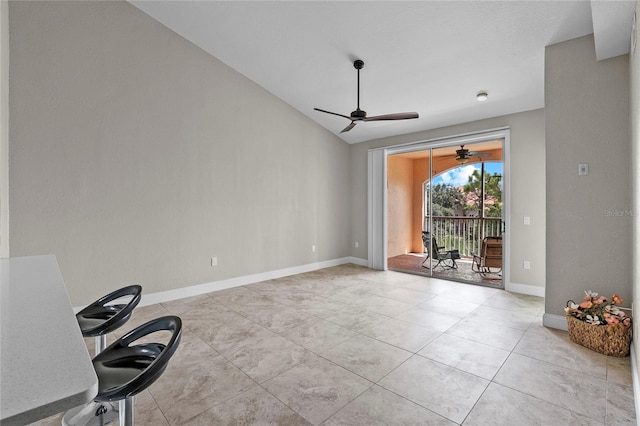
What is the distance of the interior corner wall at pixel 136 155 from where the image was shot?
129 inches

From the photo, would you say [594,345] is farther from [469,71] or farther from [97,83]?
[97,83]

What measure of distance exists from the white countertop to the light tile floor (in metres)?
1.31

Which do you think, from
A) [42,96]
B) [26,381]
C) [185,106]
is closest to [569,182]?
[26,381]

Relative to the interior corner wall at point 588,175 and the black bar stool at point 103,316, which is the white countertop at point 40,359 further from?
the interior corner wall at point 588,175

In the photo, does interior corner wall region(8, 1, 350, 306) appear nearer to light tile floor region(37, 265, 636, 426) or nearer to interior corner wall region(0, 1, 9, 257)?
interior corner wall region(0, 1, 9, 257)

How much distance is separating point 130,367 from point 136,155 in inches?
131

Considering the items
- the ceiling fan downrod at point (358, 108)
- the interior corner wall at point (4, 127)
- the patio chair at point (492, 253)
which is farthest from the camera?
the patio chair at point (492, 253)

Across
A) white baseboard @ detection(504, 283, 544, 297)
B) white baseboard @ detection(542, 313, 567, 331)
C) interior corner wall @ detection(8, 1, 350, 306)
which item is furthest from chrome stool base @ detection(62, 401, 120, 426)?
white baseboard @ detection(504, 283, 544, 297)

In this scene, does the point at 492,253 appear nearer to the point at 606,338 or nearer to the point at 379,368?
the point at 606,338

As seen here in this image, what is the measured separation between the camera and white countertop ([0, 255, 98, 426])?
53 cm

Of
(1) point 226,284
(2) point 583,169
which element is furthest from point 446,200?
(1) point 226,284

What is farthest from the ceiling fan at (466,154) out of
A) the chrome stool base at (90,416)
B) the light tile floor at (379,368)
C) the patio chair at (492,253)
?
the chrome stool base at (90,416)

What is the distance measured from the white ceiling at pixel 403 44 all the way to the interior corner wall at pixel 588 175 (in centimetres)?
27

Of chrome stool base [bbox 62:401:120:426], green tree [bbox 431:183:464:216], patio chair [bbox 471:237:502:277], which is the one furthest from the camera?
green tree [bbox 431:183:464:216]
